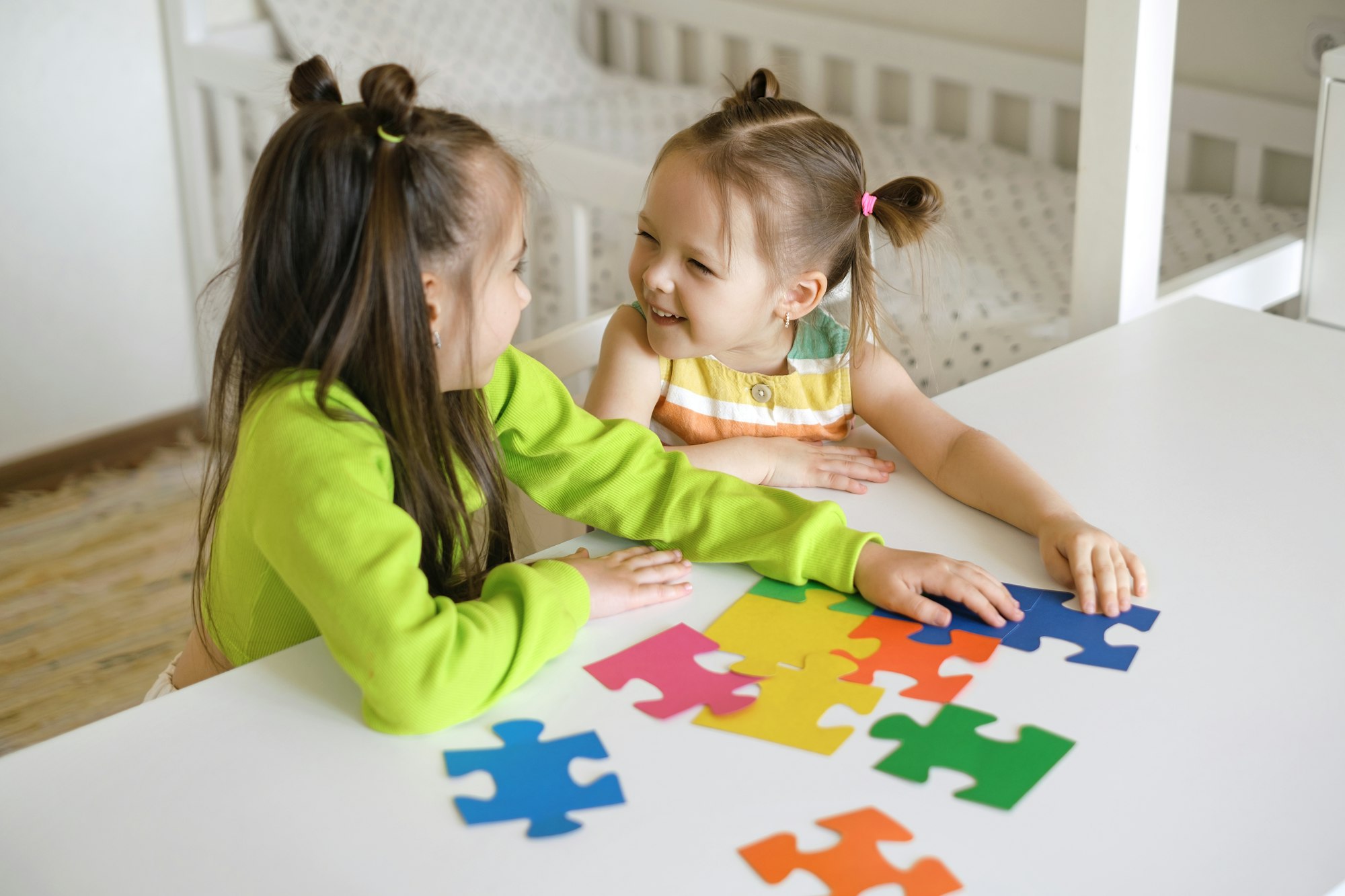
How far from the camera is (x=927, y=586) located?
34.8 inches

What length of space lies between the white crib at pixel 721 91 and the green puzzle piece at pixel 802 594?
1.01m

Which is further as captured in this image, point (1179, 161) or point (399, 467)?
point (1179, 161)

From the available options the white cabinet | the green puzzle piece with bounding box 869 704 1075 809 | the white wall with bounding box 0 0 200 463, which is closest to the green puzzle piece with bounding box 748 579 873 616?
the green puzzle piece with bounding box 869 704 1075 809

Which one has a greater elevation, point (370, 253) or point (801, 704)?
point (370, 253)

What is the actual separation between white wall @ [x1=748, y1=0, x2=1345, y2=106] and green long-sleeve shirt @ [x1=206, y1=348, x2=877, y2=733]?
1.44 meters

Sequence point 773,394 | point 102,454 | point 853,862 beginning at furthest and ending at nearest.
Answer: point 102,454 → point 773,394 → point 853,862

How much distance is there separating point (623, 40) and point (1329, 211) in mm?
1971

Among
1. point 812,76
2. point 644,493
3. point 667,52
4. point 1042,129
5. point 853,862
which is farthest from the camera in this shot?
point 667,52

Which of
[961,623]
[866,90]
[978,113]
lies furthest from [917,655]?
[866,90]

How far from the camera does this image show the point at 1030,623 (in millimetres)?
866

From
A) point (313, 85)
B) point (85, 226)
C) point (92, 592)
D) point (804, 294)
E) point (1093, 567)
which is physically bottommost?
point (92, 592)

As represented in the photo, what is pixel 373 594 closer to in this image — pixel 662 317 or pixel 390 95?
pixel 390 95

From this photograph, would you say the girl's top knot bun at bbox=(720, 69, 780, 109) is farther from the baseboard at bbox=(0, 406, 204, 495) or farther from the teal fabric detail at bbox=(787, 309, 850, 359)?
the baseboard at bbox=(0, 406, 204, 495)

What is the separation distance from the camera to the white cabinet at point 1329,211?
1441 millimetres
